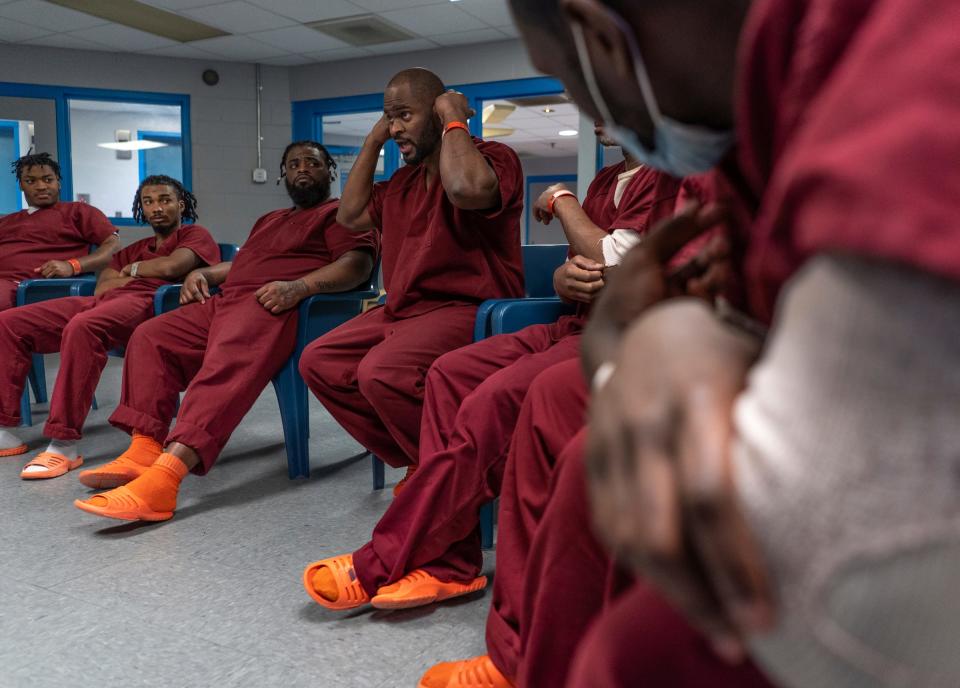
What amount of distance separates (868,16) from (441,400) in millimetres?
1438

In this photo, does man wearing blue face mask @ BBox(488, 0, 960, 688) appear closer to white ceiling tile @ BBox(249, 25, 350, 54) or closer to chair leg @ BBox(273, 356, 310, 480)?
chair leg @ BBox(273, 356, 310, 480)

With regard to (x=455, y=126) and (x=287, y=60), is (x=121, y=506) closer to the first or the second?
(x=455, y=126)

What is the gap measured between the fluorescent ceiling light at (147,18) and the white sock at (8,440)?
12.1 ft

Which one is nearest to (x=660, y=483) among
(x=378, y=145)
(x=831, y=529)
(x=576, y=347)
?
(x=831, y=529)

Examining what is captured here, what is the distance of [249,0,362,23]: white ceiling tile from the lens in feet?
17.5

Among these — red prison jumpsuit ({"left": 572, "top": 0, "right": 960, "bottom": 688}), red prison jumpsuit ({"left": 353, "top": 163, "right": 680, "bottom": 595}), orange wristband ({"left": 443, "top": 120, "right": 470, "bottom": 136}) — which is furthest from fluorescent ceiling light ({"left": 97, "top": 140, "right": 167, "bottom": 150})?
red prison jumpsuit ({"left": 572, "top": 0, "right": 960, "bottom": 688})

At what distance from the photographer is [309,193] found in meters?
2.87

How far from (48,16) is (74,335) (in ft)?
13.2

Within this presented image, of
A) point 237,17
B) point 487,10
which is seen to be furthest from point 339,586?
point 237,17

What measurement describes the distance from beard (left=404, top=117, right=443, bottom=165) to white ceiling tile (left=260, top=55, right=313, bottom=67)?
498 cm

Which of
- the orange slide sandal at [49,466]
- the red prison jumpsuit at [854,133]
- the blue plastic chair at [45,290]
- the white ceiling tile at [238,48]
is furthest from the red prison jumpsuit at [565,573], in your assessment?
the white ceiling tile at [238,48]

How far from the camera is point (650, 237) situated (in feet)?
1.77

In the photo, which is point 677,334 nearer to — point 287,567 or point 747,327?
point 747,327

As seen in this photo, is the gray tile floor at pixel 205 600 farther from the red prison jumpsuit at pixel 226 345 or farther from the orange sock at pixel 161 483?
the red prison jumpsuit at pixel 226 345
